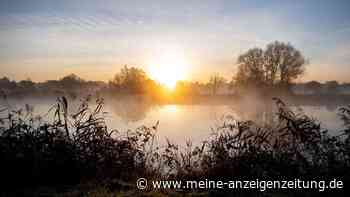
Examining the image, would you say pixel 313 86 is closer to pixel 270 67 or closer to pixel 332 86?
pixel 332 86

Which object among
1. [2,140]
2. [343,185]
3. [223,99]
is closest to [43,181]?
[2,140]

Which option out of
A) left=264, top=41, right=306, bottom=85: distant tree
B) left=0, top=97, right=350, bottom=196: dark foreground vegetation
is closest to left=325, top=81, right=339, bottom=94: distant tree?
left=264, top=41, right=306, bottom=85: distant tree

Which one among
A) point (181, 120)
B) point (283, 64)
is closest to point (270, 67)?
point (283, 64)

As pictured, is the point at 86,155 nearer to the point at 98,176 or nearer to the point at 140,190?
the point at 98,176

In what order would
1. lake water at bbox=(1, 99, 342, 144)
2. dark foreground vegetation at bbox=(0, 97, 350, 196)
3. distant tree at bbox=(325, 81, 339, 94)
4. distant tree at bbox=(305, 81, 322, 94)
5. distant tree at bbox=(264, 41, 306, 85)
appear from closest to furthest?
1. dark foreground vegetation at bbox=(0, 97, 350, 196)
2. lake water at bbox=(1, 99, 342, 144)
3. distant tree at bbox=(264, 41, 306, 85)
4. distant tree at bbox=(325, 81, 339, 94)
5. distant tree at bbox=(305, 81, 322, 94)

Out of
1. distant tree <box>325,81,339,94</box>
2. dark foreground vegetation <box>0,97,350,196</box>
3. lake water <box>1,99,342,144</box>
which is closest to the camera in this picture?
dark foreground vegetation <box>0,97,350,196</box>

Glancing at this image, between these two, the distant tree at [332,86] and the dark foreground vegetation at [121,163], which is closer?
the dark foreground vegetation at [121,163]

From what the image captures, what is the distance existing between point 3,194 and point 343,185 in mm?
4636

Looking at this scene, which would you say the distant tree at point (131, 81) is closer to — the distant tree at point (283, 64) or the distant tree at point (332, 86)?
the distant tree at point (283, 64)

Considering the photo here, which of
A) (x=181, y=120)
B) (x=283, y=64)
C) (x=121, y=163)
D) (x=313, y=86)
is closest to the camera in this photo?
(x=121, y=163)

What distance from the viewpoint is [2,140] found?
185 inches

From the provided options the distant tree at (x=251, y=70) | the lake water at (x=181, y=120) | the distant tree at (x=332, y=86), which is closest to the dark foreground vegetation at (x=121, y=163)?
the lake water at (x=181, y=120)

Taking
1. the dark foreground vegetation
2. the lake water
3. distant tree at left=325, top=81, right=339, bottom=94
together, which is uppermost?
distant tree at left=325, top=81, right=339, bottom=94

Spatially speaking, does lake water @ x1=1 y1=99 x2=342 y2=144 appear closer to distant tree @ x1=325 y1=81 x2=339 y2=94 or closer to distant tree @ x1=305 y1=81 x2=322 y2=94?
distant tree @ x1=325 y1=81 x2=339 y2=94
